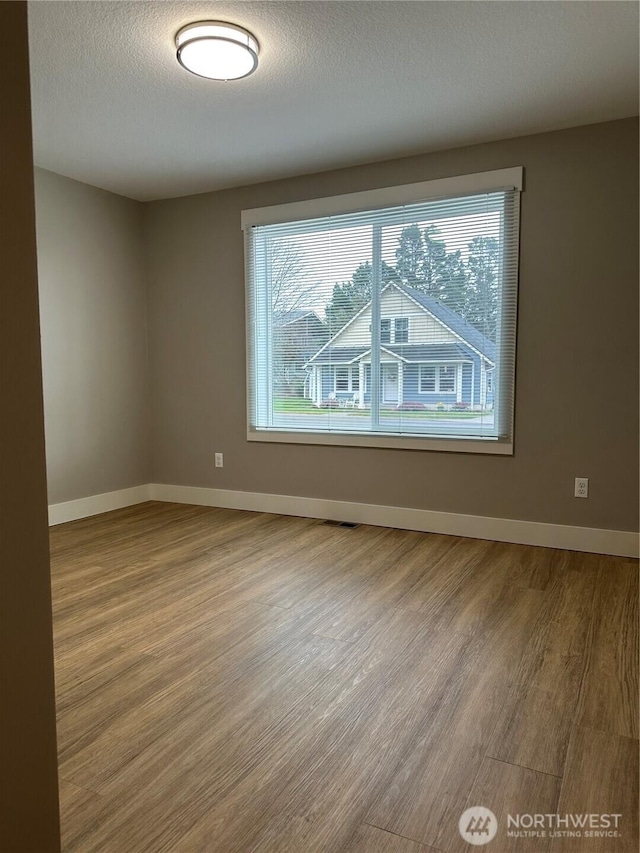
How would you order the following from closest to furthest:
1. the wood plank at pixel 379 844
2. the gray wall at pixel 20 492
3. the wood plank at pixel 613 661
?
the gray wall at pixel 20 492, the wood plank at pixel 379 844, the wood plank at pixel 613 661

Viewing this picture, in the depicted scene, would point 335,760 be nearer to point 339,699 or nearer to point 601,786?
point 339,699

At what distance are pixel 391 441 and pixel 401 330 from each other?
30.1 inches

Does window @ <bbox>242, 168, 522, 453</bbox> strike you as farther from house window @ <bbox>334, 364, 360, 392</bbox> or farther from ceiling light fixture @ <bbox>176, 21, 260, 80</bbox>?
ceiling light fixture @ <bbox>176, 21, 260, 80</bbox>

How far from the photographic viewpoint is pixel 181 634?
93.0 inches

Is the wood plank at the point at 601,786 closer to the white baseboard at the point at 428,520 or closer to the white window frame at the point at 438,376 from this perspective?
the white baseboard at the point at 428,520

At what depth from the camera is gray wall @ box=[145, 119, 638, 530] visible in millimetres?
3332

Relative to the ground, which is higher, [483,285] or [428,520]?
[483,285]

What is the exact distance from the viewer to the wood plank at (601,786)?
4.26 ft

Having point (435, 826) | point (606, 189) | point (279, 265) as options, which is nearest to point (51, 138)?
point (279, 265)

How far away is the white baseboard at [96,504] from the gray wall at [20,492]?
339 centimetres

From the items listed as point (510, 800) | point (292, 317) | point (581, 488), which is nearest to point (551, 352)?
point (581, 488)

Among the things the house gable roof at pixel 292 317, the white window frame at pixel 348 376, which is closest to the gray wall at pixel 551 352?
the house gable roof at pixel 292 317

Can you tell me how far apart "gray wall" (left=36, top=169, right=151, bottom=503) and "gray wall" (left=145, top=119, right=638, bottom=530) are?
0.94m

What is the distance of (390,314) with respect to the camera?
3.97 m
